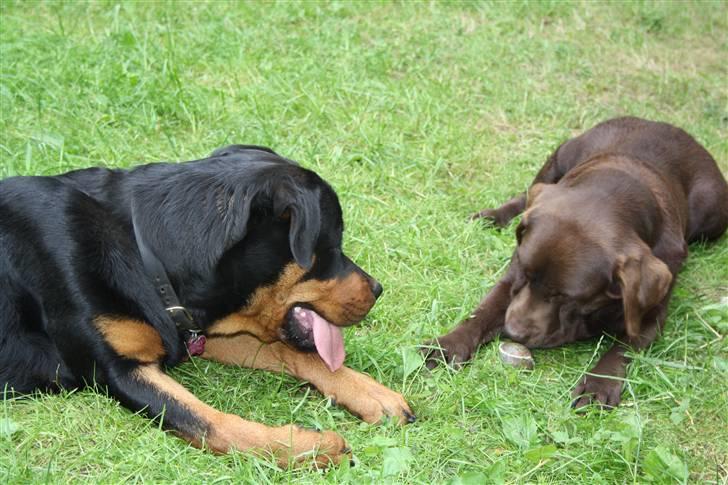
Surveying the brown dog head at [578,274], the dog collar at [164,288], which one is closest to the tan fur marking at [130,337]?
the dog collar at [164,288]

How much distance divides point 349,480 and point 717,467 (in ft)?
5.21

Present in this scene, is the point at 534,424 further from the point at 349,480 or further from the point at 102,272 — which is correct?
the point at 102,272

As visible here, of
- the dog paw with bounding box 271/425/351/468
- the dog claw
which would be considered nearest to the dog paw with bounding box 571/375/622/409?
the dog claw

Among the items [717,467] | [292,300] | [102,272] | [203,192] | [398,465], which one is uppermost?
[203,192]

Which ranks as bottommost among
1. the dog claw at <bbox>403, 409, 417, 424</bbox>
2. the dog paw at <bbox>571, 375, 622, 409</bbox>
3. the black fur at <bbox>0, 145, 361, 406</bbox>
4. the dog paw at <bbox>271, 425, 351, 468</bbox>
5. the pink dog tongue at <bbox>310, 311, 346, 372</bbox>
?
the dog paw at <bbox>571, 375, 622, 409</bbox>

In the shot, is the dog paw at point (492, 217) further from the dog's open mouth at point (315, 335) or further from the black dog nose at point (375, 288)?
the dog's open mouth at point (315, 335)

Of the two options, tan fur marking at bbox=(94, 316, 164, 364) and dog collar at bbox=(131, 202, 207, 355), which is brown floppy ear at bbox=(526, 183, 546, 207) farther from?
tan fur marking at bbox=(94, 316, 164, 364)

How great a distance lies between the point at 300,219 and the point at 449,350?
1.24 metres

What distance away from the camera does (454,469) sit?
374cm

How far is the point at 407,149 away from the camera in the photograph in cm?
630

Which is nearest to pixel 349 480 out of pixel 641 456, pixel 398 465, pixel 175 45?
pixel 398 465

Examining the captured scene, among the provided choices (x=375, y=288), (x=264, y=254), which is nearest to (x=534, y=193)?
(x=375, y=288)

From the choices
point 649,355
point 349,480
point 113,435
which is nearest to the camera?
point 349,480

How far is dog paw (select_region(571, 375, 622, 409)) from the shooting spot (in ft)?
14.0
